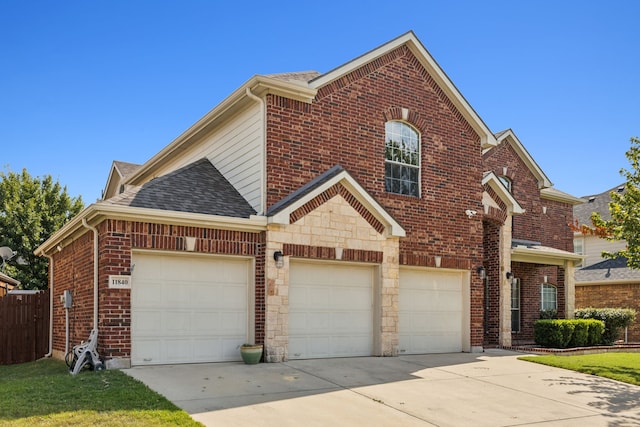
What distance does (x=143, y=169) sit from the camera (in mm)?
21062

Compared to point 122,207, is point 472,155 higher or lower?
higher

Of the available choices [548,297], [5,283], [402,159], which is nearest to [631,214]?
[402,159]

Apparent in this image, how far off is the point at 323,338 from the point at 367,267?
2.12 meters

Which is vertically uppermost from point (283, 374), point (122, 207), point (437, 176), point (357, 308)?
point (437, 176)

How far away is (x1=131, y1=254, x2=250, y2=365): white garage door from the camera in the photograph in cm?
1231

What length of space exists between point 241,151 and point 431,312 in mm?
6636

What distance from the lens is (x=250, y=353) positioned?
12750mm

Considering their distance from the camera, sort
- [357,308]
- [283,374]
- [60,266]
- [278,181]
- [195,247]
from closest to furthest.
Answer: [283,374]
[195,247]
[278,181]
[357,308]
[60,266]

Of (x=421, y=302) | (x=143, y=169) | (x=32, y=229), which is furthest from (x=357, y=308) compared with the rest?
(x=32, y=229)

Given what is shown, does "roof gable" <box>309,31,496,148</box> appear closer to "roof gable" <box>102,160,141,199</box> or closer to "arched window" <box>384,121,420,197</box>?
"arched window" <box>384,121,420,197</box>

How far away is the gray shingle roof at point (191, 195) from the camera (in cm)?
1271

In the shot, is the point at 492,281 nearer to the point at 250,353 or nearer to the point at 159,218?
the point at 250,353

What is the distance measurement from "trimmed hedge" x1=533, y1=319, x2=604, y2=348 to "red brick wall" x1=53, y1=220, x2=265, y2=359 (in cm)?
993

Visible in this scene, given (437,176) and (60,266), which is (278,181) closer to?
(437,176)
